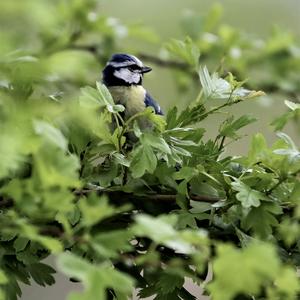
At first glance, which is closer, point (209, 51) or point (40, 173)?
point (40, 173)

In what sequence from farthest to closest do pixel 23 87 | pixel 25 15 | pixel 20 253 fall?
pixel 20 253 → pixel 23 87 → pixel 25 15

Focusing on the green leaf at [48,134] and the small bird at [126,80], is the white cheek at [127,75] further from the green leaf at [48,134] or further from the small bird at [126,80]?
the green leaf at [48,134]

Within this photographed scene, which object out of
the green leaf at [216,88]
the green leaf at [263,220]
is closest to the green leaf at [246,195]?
the green leaf at [263,220]

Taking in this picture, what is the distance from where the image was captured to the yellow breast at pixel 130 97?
1386 mm

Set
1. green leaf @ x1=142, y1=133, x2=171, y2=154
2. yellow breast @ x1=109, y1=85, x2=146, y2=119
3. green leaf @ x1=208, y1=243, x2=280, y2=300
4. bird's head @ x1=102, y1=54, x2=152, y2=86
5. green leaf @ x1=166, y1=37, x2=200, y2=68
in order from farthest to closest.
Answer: bird's head @ x1=102, y1=54, x2=152, y2=86 < yellow breast @ x1=109, y1=85, x2=146, y2=119 < green leaf @ x1=166, y1=37, x2=200, y2=68 < green leaf @ x1=142, y1=133, x2=171, y2=154 < green leaf @ x1=208, y1=243, x2=280, y2=300

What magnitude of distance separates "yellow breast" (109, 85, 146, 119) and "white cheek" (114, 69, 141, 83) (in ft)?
0.06

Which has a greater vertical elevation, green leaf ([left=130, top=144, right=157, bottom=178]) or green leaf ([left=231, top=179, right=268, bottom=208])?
green leaf ([left=130, top=144, right=157, bottom=178])

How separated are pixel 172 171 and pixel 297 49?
82 cm

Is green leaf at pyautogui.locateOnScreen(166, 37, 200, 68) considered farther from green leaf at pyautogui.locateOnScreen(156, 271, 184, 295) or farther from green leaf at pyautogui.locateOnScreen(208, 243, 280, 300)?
green leaf at pyautogui.locateOnScreen(208, 243, 280, 300)

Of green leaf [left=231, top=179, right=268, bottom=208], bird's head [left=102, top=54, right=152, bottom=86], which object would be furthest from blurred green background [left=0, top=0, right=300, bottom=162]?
green leaf [left=231, top=179, right=268, bottom=208]

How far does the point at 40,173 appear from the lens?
0.49m

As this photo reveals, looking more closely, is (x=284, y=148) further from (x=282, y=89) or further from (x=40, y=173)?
(x=282, y=89)

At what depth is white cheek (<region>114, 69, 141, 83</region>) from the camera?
1.56 meters

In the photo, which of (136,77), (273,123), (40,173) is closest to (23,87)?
(40,173)
